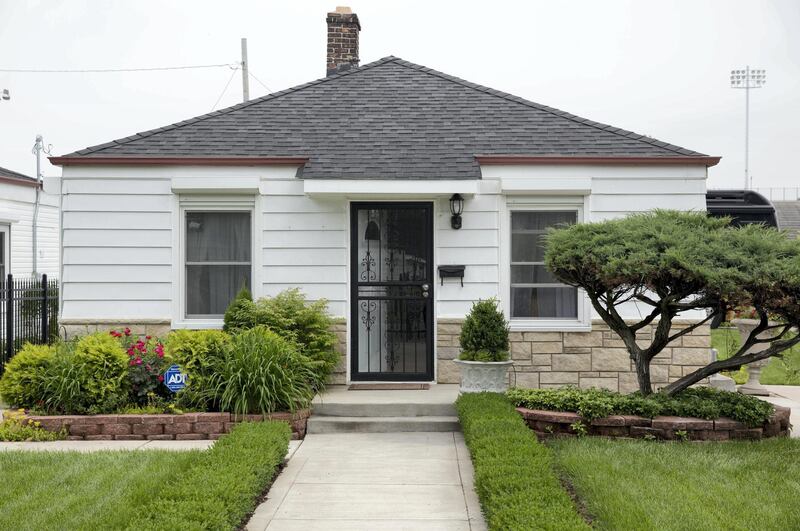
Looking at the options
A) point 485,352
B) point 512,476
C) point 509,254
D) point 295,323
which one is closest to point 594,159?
point 509,254

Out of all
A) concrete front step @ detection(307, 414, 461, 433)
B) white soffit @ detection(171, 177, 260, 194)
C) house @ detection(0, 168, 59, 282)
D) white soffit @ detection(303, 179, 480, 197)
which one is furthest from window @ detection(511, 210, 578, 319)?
house @ detection(0, 168, 59, 282)

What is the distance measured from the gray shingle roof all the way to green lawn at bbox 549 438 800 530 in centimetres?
378

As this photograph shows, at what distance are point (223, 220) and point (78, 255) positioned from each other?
1.76 m

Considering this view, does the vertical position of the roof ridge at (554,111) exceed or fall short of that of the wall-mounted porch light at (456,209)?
it exceeds it

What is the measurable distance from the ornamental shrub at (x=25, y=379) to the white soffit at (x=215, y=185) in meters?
2.49

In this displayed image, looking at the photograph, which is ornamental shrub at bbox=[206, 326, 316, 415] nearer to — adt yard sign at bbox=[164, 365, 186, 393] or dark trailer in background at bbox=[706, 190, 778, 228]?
adt yard sign at bbox=[164, 365, 186, 393]

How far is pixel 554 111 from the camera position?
9.95m

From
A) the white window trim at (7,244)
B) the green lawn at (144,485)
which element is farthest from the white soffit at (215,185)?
the white window trim at (7,244)

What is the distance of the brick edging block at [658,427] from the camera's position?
6660 millimetres

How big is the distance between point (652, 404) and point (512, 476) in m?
2.52

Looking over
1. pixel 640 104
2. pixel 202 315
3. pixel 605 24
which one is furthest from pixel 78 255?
pixel 640 104

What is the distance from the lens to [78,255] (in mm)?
A: 9117

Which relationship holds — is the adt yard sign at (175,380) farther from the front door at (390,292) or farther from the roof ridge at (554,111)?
the roof ridge at (554,111)

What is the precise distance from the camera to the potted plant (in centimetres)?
776
